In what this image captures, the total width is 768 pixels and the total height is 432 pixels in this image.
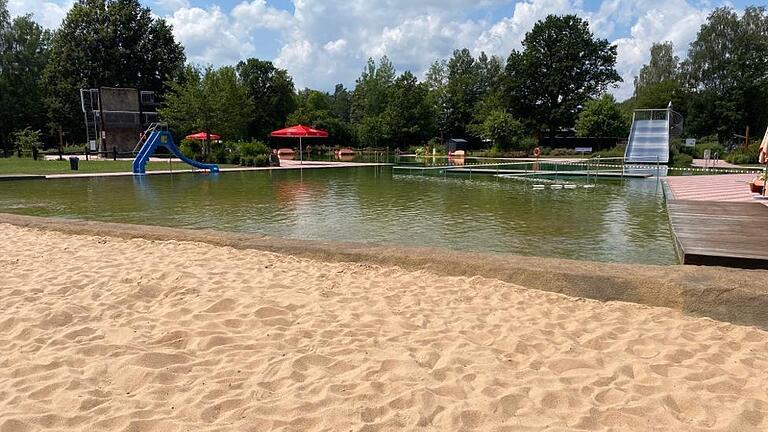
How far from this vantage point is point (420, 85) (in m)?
54.4

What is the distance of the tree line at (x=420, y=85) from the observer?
1933 inches

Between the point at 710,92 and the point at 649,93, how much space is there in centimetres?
557

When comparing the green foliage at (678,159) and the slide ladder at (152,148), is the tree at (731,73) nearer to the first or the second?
the green foliage at (678,159)

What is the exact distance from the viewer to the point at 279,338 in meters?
3.64

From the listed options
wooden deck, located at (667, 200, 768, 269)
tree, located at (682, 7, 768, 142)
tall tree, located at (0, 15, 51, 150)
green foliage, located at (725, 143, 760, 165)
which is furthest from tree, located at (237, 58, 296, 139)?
wooden deck, located at (667, 200, 768, 269)

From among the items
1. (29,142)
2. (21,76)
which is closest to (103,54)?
(21,76)

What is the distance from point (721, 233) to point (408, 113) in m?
46.2

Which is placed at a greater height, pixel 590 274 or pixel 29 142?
pixel 29 142

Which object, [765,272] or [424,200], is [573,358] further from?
[424,200]

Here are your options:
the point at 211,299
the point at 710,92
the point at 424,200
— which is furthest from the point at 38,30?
the point at 710,92

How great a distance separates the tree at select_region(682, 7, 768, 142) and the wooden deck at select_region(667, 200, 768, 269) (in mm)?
50819

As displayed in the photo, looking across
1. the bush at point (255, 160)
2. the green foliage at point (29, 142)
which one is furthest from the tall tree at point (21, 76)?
the bush at point (255, 160)

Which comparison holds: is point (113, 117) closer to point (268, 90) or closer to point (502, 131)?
point (268, 90)

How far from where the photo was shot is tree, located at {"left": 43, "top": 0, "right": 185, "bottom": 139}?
4872cm
